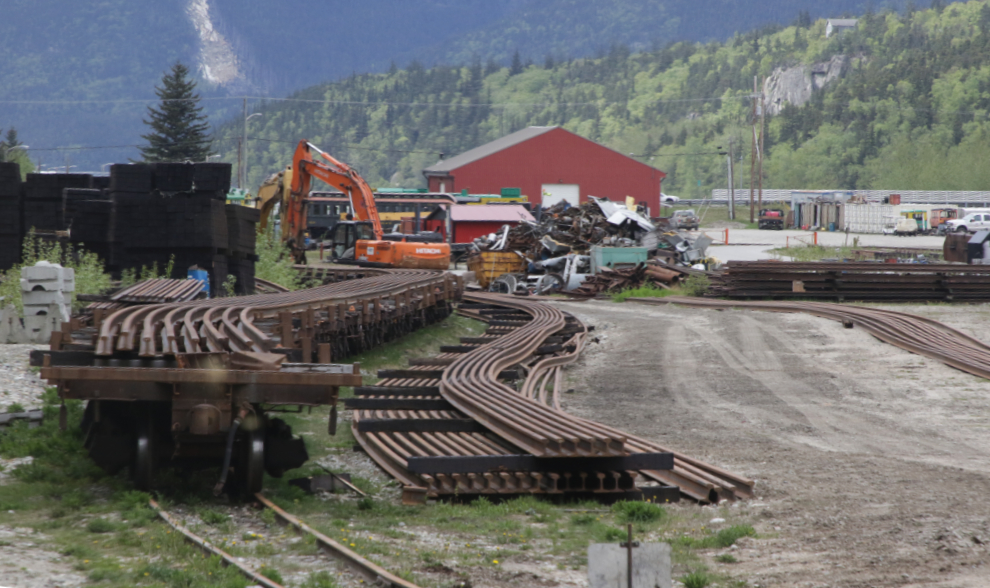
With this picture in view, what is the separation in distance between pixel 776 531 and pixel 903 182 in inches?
4480

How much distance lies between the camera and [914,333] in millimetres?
18141

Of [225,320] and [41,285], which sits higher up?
[41,285]

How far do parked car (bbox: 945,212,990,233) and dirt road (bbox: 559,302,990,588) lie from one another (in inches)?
1618

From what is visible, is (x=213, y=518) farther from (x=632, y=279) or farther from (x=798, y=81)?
(x=798, y=81)

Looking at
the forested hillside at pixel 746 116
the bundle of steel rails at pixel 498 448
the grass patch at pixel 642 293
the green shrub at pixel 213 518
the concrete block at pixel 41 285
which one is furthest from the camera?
the forested hillside at pixel 746 116

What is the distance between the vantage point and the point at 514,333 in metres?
18.1

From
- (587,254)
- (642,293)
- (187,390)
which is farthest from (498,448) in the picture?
(587,254)

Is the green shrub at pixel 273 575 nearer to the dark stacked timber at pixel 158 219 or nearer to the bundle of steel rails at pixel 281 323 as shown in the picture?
the bundle of steel rails at pixel 281 323

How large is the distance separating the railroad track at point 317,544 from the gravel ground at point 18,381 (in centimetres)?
426

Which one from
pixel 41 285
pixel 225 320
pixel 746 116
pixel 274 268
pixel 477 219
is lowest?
pixel 225 320

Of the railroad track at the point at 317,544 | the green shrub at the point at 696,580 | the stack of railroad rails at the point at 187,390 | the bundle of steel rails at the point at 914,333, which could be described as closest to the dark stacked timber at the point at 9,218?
the stack of railroad rails at the point at 187,390

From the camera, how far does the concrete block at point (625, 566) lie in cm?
453

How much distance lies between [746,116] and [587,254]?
12573cm

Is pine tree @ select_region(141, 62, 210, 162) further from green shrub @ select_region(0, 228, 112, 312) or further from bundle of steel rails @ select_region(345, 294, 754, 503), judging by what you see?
bundle of steel rails @ select_region(345, 294, 754, 503)
